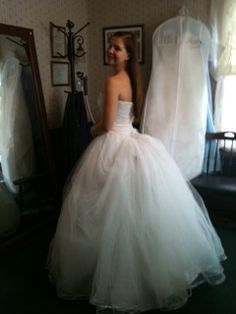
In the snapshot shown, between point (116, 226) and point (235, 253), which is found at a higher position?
point (116, 226)

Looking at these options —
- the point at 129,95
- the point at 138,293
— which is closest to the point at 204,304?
→ the point at 138,293

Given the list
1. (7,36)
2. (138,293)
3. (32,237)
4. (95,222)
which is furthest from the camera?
(32,237)

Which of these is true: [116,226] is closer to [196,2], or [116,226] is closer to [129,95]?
[129,95]

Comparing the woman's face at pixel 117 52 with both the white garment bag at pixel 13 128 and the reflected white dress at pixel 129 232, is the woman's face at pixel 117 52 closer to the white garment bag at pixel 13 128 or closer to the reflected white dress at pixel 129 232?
the reflected white dress at pixel 129 232

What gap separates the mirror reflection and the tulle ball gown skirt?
0.65 m

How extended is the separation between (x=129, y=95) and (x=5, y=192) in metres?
1.23

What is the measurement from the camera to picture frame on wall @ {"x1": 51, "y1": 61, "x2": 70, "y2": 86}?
2977 mm

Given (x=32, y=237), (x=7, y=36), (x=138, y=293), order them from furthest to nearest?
1. (x=32, y=237)
2. (x=7, y=36)
3. (x=138, y=293)

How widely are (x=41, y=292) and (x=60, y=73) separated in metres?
1.96

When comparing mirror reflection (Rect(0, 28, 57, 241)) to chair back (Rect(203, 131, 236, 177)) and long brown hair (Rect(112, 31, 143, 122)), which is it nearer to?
long brown hair (Rect(112, 31, 143, 122))

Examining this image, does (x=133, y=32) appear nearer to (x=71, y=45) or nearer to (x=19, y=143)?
(x=71, y=45)

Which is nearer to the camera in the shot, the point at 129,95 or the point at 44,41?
the point at 129,95

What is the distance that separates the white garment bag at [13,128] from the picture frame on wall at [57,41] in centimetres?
54

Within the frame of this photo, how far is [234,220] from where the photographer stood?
2783 mm
